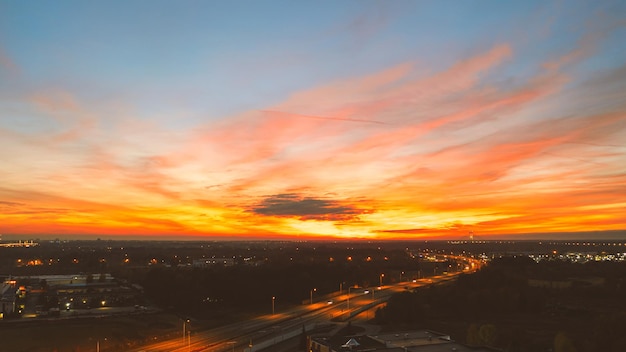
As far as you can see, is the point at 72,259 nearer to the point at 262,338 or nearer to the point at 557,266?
the point at 262,338

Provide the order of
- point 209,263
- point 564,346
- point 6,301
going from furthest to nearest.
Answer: point 209,263, point 6,301, point 564,346

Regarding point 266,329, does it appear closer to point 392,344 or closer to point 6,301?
point 392,344

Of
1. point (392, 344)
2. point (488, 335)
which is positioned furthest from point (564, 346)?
point (392, 344)

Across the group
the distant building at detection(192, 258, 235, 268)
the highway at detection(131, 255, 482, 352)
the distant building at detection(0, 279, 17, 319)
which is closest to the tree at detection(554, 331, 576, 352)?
the highway at detection(131, 255, 482, 352)

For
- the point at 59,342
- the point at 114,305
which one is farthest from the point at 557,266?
the point at 59,342

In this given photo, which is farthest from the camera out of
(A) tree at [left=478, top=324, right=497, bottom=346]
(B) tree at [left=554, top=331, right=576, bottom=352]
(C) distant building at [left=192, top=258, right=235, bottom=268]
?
(C) distant building at [left=192, top=258, right=235, bottom=268]

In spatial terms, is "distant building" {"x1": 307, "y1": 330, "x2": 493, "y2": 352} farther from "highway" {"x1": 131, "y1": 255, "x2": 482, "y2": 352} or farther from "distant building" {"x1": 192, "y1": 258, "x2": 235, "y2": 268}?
"distant building" {"x1": 192, "y1": 258, "x2": 235, "y2": 268}

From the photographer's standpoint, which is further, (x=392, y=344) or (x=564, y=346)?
(x=564, y=346)

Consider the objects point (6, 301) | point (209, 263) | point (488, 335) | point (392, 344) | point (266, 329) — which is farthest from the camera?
point (209, 263)
